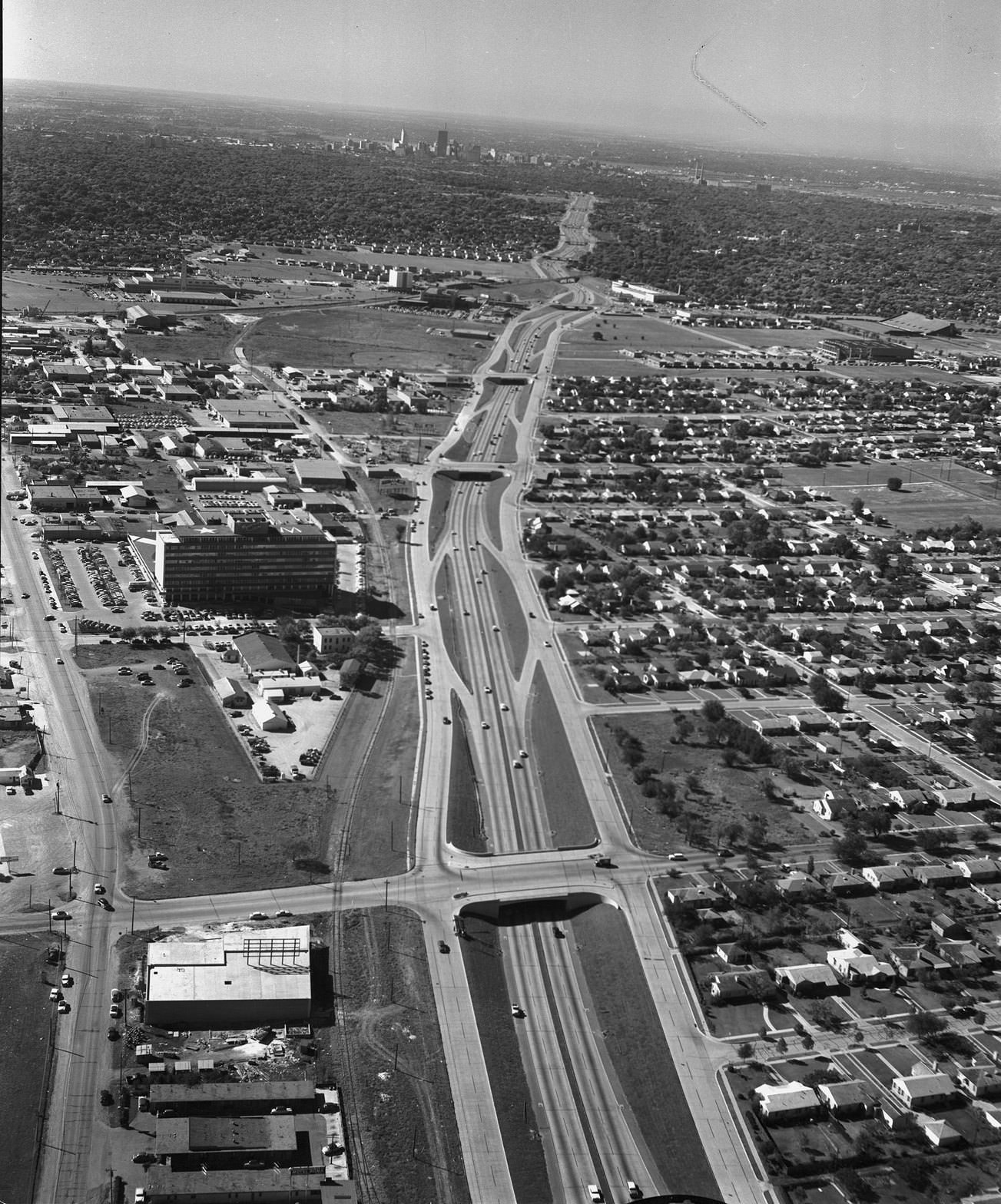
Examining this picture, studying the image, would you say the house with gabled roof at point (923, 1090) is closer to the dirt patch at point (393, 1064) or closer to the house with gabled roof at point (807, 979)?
the house with gabled roof at point (807, 979)

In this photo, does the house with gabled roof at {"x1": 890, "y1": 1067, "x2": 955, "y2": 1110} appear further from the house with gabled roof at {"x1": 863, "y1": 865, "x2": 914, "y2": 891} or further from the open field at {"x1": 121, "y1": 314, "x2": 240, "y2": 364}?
the open field at {"x1": 121, "y1": 314, "x2": 240, "y2": 364}

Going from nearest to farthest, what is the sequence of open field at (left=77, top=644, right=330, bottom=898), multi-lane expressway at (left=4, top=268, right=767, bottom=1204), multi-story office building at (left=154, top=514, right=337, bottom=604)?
multi-lane expressway at (left=4, top=268, right=767, bottom=1204), open field at (left=77, top=644, right=330, bottom=898), multi-story office building at (left=154, top=514, right=337, bottom=604)

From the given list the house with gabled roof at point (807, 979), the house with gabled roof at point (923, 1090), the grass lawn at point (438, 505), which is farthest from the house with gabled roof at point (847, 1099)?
the grass lawn at point (438, 505)

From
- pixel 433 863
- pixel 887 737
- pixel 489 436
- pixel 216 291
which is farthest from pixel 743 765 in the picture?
pixel 216 291

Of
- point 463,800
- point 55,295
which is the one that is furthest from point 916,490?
point 55,295

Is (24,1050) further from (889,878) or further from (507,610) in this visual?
(507,610)

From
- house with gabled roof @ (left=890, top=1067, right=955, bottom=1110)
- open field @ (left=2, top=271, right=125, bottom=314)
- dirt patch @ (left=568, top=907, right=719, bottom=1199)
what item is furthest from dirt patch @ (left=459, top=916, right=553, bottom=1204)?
open field @ (left=2, top=271, right=125, bottom=314)
